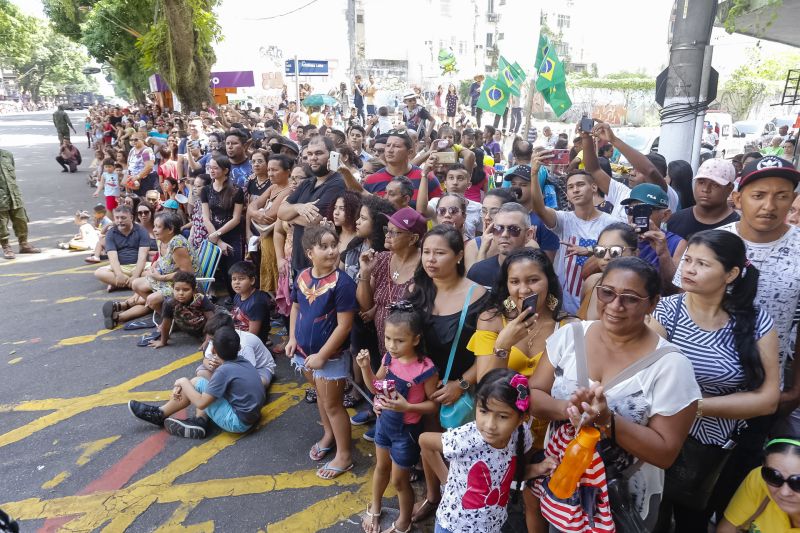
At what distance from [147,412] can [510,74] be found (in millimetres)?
6267

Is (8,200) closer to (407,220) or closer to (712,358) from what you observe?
(407,220)

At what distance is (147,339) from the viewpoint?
5957mm

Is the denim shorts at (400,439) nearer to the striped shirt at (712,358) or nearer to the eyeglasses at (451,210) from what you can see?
the striped shirt at (712,358)

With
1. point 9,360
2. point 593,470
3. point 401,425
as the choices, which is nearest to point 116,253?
point 9,360

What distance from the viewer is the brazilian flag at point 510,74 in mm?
7418

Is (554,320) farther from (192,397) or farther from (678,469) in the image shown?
(192,397)

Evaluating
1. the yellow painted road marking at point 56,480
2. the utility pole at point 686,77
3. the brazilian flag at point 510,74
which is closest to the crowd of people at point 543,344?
the yellow painted road marking at point 56,480

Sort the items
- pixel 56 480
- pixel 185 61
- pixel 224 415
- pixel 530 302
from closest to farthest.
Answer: pixel 530 302, pixel 56 480, pixel 224 415, pixel 185 61

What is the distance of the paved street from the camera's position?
332 centimetres

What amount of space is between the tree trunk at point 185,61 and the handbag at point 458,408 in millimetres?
15920

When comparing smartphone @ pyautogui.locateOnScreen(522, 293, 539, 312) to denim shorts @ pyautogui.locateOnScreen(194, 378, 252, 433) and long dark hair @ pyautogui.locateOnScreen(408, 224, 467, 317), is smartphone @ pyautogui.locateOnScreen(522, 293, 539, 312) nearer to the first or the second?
long dark hair @ pyautogui.locateOnScreen(408, 224, 467, 317)

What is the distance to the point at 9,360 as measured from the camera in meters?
5.61

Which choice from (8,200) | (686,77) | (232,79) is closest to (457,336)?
(686,77)

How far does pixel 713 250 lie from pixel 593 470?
1121 millimetres
